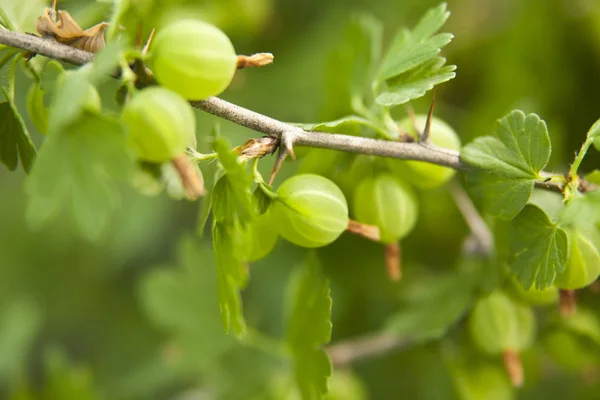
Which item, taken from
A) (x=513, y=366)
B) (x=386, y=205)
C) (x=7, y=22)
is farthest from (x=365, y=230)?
(x=7, y=22)

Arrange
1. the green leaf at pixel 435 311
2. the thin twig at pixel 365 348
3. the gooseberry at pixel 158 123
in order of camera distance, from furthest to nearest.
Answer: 1. the thin twig at pixel 365 348
2. the green leaf at pixel 435 311
3. the gooseberry at pixel 158 123

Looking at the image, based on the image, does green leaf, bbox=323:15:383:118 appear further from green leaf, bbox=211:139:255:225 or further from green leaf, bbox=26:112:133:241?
green leaf, bbox=26:112:133:241

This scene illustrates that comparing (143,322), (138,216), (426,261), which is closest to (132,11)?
(426,261)

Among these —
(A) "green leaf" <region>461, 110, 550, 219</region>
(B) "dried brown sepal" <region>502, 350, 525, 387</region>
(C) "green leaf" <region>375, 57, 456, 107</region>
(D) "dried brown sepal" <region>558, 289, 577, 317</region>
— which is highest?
(C) "green leaf" <region>375, 57, 456, 107</region>

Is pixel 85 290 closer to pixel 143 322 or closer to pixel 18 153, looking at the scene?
pixel 143 322

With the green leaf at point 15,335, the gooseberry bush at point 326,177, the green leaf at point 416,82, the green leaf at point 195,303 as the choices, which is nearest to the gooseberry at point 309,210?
the gooseberry bush at point 326,177

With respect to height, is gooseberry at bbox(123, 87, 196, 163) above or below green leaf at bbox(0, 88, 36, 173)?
above

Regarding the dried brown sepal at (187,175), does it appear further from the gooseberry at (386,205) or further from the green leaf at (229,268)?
the gooseberry at (386,205)

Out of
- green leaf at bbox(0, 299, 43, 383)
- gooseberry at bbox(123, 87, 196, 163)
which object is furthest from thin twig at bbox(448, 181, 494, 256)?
green leaf at bbox(0, 299, 43, 383)
